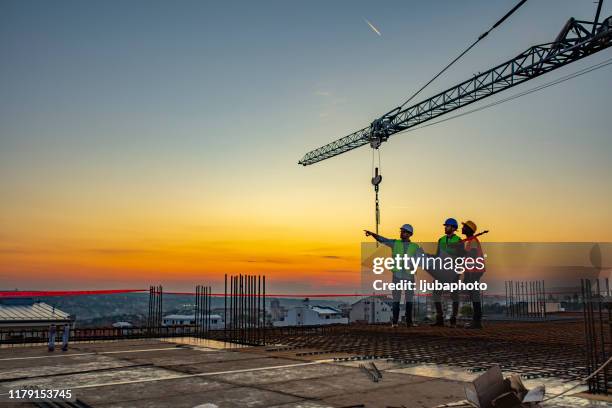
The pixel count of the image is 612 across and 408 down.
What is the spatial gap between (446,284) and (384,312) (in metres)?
83.6

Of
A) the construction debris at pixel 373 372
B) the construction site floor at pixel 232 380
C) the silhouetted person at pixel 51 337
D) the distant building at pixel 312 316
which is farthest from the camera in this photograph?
the distant building at pixel 312 316

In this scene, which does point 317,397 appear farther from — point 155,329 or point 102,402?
Answer: point 155,329

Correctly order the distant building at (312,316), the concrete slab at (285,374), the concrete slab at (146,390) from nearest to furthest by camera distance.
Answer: the concrete slab at (146,390), the concrete slab at (285,374), the distant building at (312,316)

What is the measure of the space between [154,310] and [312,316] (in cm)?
7137

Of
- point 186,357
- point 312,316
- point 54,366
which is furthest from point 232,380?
point 312,316

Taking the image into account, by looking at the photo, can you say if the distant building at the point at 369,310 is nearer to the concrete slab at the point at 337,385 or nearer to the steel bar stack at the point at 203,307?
the steel bar stack at the point at 203,307

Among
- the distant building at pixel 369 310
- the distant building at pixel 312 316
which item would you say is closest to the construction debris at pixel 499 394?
the distant building at pixel 312 316

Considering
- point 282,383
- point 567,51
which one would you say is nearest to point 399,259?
point 282,383

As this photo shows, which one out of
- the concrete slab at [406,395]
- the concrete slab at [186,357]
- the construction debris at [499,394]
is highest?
the construction debris at [499,394]

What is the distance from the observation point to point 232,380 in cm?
921

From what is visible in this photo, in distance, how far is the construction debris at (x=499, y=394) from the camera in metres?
6.47

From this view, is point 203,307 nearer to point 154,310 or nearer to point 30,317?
point 154,310

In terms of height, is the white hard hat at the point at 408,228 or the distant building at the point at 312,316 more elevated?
the white hard hat at the point at 408,228

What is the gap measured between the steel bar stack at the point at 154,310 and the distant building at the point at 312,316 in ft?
224
